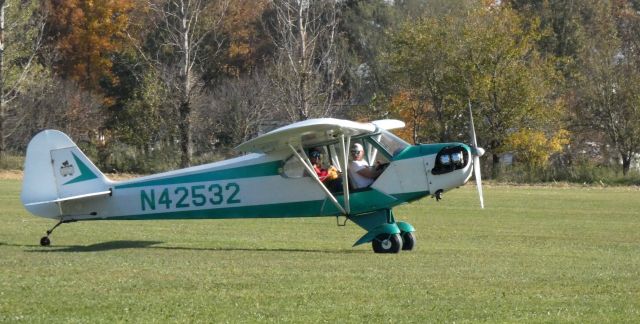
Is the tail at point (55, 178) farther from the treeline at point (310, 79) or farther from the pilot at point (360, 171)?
the treeline at point (310, 79)

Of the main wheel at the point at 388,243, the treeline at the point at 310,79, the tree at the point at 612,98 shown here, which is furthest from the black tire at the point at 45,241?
the tree at the point at 612,98

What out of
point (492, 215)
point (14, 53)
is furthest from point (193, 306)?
point (14, 53)

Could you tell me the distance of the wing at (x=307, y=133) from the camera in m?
16.7

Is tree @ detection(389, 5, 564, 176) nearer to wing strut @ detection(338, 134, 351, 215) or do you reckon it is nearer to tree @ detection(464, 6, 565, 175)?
tree @ detection(464, 6, 565, 175)

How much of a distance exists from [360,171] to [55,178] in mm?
5279

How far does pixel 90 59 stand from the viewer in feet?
240

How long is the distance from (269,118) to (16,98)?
587 inches

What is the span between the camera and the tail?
18.3 m

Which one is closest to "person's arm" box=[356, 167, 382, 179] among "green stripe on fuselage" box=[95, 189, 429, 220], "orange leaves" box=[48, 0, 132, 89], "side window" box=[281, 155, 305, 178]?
"green stripe on fuselage" box=[95, 189, 429, 220]

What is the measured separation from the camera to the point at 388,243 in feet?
56.2

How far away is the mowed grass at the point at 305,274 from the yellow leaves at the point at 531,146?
103 ft

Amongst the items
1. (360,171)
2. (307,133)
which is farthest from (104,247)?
(360,171)

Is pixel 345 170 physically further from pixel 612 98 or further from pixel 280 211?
pixel 612 98

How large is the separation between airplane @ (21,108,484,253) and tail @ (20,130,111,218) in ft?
0.06
